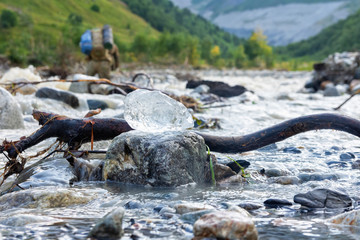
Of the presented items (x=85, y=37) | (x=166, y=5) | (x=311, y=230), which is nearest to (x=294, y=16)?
(x=166, y=5)

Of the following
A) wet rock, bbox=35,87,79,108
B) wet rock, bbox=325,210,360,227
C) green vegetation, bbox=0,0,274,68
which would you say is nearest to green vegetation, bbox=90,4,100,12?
green vegetation, bbox=0,0,274,68

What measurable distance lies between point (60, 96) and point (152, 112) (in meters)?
3.85

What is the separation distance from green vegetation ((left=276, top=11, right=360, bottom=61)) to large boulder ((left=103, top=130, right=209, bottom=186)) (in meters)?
52.1

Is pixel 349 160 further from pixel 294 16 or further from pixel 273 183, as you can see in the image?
pixel 294 16

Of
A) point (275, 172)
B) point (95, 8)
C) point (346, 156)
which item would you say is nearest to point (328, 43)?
point (95, 8)

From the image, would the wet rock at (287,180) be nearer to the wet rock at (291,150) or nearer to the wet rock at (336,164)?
the wet rock at (336,164)

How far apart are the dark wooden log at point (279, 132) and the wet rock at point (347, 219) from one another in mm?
1043

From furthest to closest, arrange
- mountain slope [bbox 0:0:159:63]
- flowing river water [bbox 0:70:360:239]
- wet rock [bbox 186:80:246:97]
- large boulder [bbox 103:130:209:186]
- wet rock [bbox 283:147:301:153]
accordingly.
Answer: mountain slope [bbox 0:0:159:63]
wet rock [bbox 186:80:246:97]
wet rock [bbox 283:147:301:153]
large boulder [bbox 103:130:209:186]
flowing river water [bbox 0:70:360:239]

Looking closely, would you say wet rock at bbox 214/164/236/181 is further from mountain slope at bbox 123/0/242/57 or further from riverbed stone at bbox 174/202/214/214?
mountain slope at bbox 123/0/242/57

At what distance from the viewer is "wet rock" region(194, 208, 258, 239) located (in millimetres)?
1320

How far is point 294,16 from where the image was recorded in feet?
458

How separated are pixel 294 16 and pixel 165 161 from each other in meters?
147

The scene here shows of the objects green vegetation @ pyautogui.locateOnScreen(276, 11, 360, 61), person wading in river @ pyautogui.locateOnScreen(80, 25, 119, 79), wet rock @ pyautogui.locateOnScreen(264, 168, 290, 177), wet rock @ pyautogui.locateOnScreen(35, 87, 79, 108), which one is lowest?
wet rock @ pyautogui.locateOnScreen(264, 168, 290, 177)

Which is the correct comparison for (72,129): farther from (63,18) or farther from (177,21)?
(177,21)
